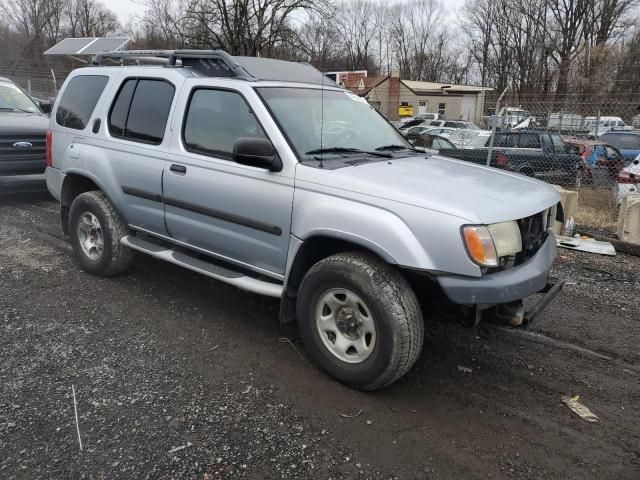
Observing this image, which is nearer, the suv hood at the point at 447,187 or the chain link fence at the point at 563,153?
the suv hood at the point at 447,187

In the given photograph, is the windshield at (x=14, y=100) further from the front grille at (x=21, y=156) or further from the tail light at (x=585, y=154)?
the tail light at (x=585, y=154)

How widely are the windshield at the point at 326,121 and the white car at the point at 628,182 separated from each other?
5831mm

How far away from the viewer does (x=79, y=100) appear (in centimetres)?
518

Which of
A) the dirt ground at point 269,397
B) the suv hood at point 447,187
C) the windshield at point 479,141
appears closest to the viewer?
the dirt ground at point 269,397

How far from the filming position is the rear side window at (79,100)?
16.5 ft

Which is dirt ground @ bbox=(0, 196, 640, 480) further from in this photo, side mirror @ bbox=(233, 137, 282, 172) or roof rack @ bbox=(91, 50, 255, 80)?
roof rack @ bbox=(91, 50, 255, 80)

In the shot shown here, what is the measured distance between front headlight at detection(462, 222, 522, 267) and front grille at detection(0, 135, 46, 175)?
24.6 feet

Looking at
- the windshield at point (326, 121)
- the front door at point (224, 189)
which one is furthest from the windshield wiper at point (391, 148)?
the front door at point (224, 189)

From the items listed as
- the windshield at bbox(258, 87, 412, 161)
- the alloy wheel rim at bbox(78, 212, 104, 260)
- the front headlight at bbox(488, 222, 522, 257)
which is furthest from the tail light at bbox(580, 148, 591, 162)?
the alloy wheel rim at bbox(78, 212, 104, 260)

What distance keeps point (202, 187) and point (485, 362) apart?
2440 mm

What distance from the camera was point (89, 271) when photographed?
5137 millimetres

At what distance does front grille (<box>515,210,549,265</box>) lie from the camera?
316 centimetres

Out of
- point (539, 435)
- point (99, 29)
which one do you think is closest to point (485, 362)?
point (539, 435)

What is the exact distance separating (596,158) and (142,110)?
11.0m
